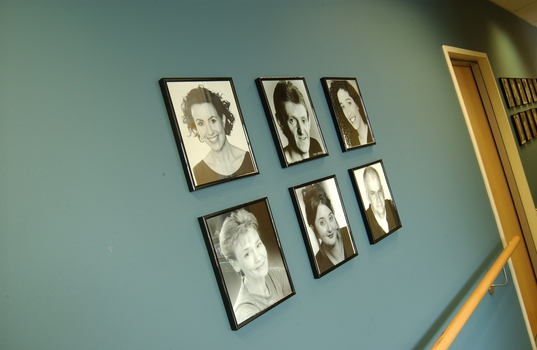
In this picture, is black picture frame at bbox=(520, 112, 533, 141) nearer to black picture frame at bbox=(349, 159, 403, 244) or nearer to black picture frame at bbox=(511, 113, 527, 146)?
black picture frame at bbox=(511, 113, 527, 146)

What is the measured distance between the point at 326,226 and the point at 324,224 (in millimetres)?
11

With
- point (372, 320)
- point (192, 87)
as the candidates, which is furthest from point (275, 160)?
point (372, 320)

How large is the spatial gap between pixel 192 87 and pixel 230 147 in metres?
0.21

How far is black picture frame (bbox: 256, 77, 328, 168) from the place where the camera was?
4.96ft

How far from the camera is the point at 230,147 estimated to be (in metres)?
1.34

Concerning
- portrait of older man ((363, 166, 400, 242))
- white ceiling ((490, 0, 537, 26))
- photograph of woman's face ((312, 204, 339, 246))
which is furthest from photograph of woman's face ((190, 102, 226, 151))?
white ceiling ((490, 0, 537, 26))

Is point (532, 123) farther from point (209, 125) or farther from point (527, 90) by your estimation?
point (209, 125)

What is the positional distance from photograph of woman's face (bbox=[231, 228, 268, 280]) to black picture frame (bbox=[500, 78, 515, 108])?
11.5 feet

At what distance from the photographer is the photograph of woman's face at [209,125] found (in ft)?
4.18

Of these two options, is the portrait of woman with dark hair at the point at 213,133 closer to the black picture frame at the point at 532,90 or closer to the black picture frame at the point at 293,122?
the black picture frame at the point at 293,122

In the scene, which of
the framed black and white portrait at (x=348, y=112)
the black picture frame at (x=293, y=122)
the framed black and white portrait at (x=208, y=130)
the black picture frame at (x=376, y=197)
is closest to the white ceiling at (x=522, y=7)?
the framed black and white portrait at (x=348, y=112)

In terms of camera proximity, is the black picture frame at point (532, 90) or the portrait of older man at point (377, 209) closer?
the portrait of older man at point (377, 209)

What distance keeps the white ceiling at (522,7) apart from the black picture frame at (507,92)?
1.09 metres

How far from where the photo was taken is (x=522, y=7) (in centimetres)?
514
